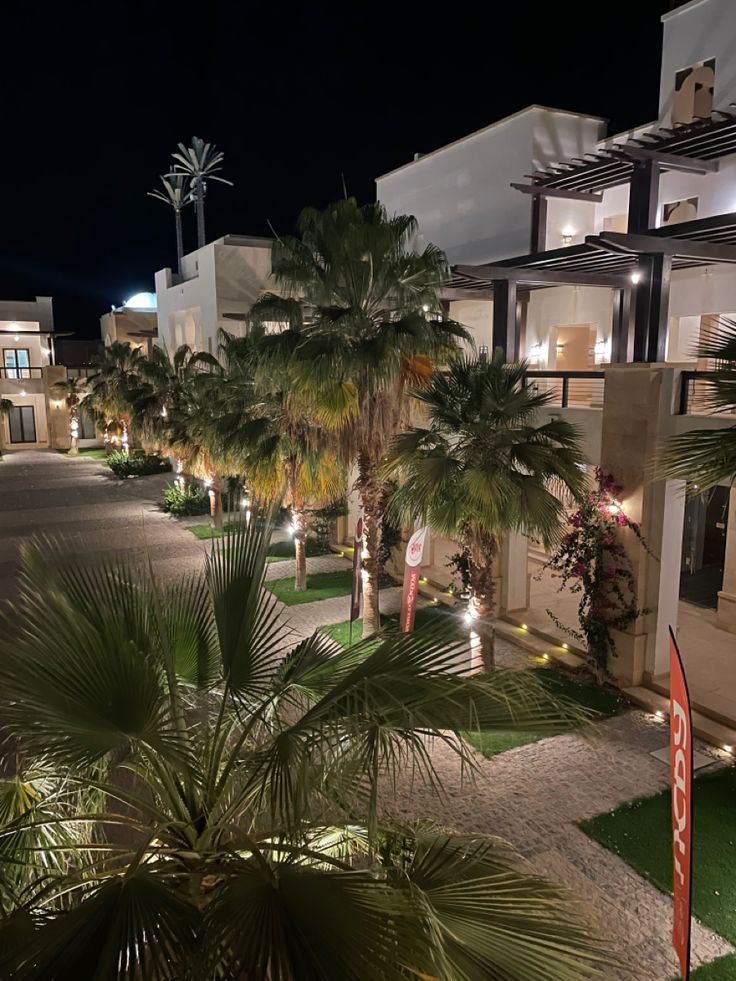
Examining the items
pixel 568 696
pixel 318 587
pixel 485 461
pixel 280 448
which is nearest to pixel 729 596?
pixel 568 696

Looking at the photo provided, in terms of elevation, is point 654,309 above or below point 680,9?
below

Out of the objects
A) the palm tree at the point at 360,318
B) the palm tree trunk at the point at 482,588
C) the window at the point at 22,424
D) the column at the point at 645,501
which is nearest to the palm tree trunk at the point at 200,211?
the window at the point at 22,424

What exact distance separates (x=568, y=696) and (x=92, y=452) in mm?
37911

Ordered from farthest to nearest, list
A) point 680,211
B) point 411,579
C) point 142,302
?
point 142,302 → point 680,211 → point 411,579

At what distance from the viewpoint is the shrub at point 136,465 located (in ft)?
103

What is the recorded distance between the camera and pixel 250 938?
8.14 feet

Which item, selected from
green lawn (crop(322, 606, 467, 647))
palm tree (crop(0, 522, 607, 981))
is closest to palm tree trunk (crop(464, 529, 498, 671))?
green lawn (crop(322, 606, 467, 647))

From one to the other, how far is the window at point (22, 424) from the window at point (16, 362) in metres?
2.23

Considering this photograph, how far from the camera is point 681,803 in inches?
168

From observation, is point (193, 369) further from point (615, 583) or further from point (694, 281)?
point (615, 583)

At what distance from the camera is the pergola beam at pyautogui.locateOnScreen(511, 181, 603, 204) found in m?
15.3

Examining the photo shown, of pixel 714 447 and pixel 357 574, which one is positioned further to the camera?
pixel 357 574

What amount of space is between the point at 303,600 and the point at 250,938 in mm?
12055

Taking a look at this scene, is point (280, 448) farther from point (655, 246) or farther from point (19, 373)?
point (19, 373)
